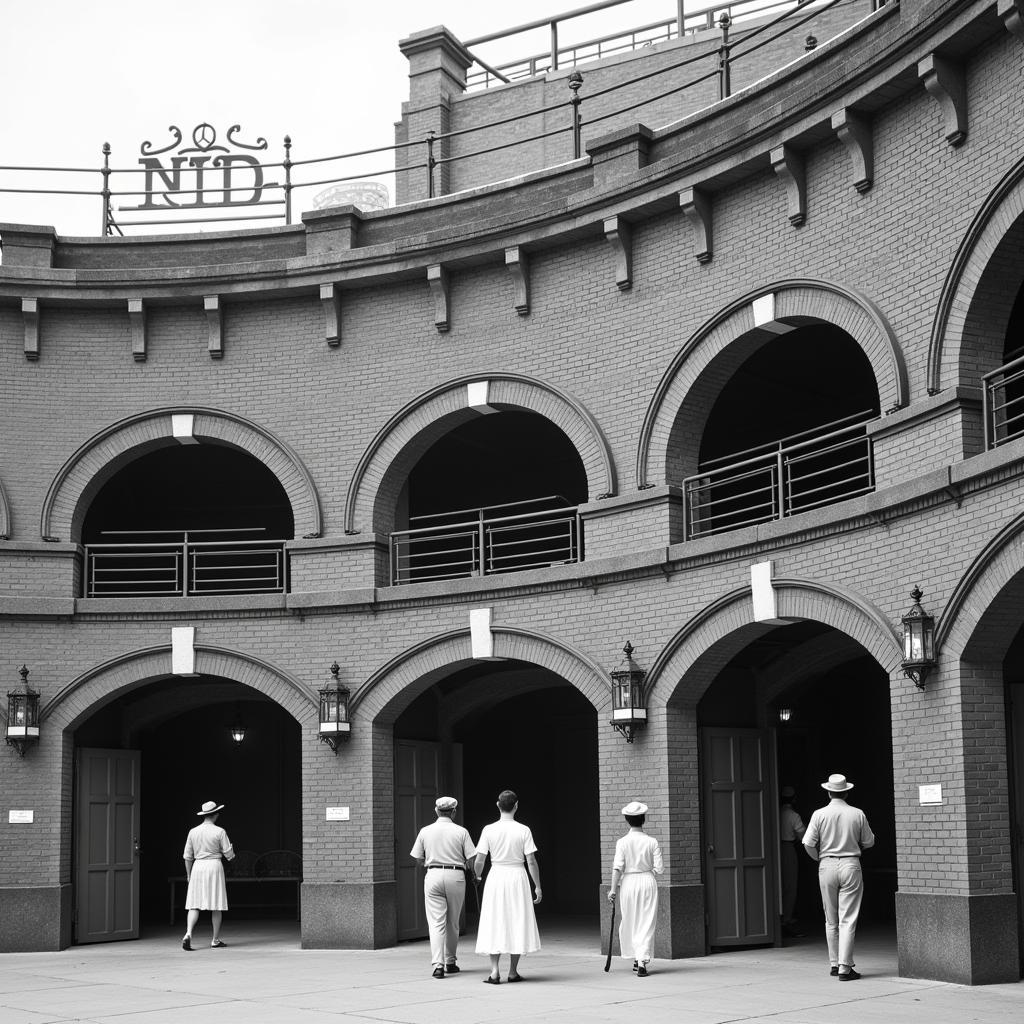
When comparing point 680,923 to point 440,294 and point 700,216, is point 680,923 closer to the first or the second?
point 700,216

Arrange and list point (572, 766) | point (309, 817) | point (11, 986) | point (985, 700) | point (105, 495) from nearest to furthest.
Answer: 1. point (985, 700)
2. point (11, 986)
3. point (309, 817)
4. point (105, 495)
5. point (572, 766)

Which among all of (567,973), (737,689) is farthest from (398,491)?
(567,973)

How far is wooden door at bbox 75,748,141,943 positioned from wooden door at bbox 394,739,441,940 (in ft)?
12.4

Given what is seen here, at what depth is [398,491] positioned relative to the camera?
60.5 feet

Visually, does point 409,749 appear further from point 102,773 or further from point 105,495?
point 105,495

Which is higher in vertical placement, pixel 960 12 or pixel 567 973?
A: pixel 960 12

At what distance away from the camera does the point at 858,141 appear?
45.7ft

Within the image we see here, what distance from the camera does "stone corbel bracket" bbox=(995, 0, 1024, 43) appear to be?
11.6m

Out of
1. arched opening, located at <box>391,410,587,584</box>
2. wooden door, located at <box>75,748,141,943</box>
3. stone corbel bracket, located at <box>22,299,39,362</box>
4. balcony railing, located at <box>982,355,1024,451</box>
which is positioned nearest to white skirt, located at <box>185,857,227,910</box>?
wooden door, located at <box>75,748,141,943</box>

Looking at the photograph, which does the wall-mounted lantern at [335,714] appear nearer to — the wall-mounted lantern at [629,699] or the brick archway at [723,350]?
the wall-mounted lantern at [629,699]

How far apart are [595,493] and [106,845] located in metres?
7.98

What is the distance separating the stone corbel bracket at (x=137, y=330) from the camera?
61.6ft

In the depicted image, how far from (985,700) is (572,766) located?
10.7m

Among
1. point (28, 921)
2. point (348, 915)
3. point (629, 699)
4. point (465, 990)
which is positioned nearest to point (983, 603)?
point (629, 699)
